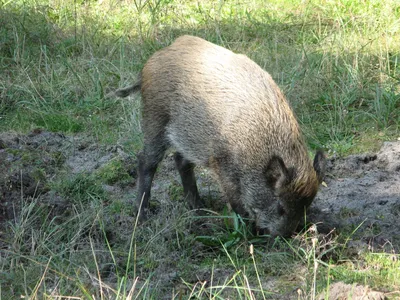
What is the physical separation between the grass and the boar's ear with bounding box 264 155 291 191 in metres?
0.36

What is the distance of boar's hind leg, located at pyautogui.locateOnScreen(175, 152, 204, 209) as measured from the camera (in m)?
5.64

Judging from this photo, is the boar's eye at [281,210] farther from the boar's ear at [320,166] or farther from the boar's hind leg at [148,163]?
the boar's hind leg at [148,163]

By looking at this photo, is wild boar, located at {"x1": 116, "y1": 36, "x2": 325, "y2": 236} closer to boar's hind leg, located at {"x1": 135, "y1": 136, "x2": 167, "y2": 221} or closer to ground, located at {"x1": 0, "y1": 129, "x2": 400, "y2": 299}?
boar's hind leg, located at {"x1": 135, "y1": 136, "x2": 167, "y2": 221}

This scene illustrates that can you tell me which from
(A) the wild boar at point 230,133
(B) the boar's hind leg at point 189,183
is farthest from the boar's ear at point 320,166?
(B) the boar's hind leg at point 189,183

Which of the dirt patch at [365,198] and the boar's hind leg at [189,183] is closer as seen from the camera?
the dirt patch at [365,198]

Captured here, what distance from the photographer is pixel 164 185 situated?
611 cm

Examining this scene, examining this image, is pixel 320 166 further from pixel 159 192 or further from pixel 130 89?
pixel 130 89

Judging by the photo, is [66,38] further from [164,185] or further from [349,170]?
[349,170]

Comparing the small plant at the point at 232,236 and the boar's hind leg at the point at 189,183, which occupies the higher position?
the boar's hind leg at the point at 189,183

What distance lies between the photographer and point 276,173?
16.7 ft

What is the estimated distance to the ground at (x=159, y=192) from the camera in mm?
4969

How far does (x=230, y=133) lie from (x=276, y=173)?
1.40ft

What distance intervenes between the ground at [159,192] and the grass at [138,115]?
2 centimetres

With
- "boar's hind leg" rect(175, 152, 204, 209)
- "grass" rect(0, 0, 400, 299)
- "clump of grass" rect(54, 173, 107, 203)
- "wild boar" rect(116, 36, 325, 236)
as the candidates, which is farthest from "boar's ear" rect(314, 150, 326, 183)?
"clump of grass" rect(54, 173, 107, 203)
